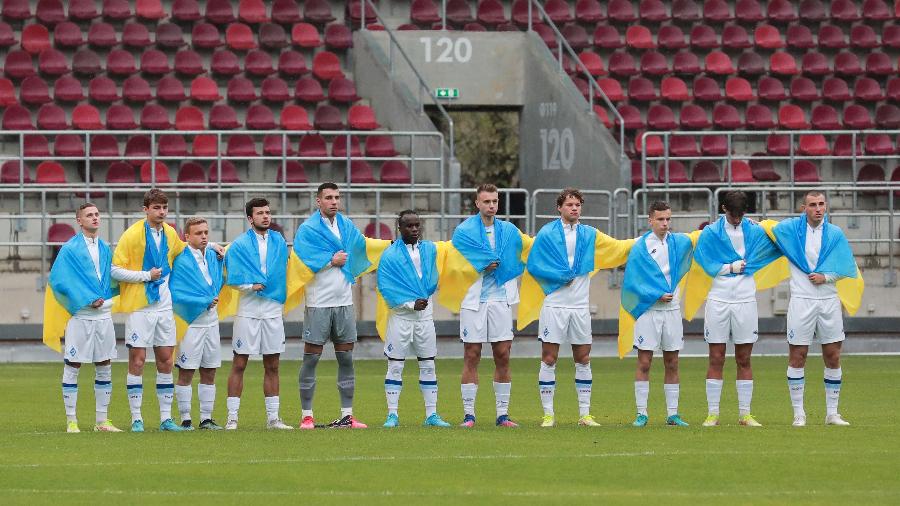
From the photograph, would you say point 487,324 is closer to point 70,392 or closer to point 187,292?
point 187,292

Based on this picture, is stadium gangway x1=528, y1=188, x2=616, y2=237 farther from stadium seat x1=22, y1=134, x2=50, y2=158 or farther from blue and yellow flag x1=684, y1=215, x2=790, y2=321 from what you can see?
stadium seat x1=22, y1=134, x2=50, y2=158

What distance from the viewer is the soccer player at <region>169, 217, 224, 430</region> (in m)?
14.7

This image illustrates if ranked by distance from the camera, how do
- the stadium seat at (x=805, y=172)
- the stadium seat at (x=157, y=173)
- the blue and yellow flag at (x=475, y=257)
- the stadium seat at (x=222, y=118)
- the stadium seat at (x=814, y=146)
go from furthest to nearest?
the stadium seat at (x=814, y=146)
the stadium seat at (x=805, y=172)
the stadium seat at (x=222, y=118)
the stadium seat at (x=157, y=173)
the blue and yellow flag at (x=475, y=257)

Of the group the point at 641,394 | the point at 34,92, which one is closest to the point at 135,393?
the point at 641,394

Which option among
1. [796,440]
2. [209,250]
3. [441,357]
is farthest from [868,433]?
[441,357]

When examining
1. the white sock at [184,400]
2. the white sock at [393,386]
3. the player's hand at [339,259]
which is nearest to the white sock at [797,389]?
the white sock at [393,386]

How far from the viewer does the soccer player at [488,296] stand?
579 inches

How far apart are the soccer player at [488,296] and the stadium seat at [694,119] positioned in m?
14.6

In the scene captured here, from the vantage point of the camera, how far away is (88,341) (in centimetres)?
1430

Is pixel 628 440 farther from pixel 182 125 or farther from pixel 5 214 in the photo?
pixel 182 125

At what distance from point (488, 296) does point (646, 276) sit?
1385mm

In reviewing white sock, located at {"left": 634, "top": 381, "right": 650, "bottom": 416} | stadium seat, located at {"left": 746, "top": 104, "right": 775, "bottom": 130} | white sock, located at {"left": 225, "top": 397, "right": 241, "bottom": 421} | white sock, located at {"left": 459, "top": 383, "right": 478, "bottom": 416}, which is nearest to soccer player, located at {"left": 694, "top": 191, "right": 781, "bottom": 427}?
white sock, located at {"left": 634, "top": 381, "right": 650, "bottom": 416}

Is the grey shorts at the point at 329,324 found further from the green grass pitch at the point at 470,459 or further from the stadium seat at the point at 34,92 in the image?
the stadium seat at the point at 34,92

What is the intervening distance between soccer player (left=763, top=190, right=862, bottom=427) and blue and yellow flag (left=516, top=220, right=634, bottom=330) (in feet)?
4.56
